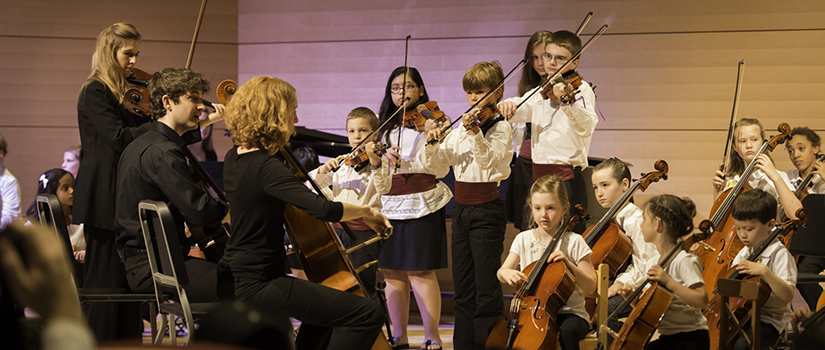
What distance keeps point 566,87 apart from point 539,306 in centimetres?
106

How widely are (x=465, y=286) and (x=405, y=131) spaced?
2.71ft

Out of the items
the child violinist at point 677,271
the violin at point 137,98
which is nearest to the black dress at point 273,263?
the violin at point 137,98

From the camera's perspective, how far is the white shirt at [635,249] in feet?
8.57

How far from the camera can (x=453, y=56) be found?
4.84 metres

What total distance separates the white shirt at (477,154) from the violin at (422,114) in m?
0.12

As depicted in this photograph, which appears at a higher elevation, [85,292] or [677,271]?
[677,271]

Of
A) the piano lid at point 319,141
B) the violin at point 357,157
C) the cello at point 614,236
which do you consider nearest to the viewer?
the cello at point 614,236

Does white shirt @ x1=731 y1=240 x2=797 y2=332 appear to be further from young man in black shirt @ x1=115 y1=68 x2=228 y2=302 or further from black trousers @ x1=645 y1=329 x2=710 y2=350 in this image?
young man in black shirt @ x1=115 y1=68 x2=228 y2=302

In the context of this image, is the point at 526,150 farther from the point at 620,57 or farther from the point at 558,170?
the point at 620,57

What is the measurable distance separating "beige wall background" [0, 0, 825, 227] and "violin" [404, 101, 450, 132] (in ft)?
5.03

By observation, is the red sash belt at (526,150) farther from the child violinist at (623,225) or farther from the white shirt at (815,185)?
the white shirt at (815,185)

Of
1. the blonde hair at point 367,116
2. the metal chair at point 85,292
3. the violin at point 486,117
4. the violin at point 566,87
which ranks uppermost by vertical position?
the violin at point 566,87

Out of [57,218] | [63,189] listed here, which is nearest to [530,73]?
[57,218]

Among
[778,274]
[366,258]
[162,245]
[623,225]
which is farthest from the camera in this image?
[366,258]
